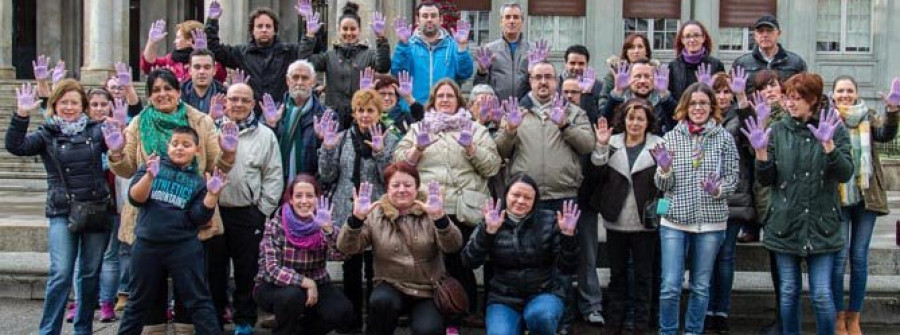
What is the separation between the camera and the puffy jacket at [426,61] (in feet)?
33.0

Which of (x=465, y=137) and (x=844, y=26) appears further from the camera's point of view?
(x=844, y=26)

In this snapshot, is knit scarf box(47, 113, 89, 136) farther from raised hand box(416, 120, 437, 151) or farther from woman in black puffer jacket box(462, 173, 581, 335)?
woman in black puffer jacket box(462, 173, 581, 335)

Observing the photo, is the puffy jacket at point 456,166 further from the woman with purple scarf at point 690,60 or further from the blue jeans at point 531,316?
the woman with purple scarf at point 690,60

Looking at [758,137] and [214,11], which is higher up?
[214,11]

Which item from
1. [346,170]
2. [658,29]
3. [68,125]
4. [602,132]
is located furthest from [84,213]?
[658,29]

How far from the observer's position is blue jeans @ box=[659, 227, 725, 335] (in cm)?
812

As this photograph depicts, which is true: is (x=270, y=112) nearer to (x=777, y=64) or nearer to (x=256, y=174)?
(x=256, y=174)

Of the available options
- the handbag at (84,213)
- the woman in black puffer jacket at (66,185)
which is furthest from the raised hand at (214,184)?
the woman in black puffer jacket at (66,185)

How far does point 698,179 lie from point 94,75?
2324 cm

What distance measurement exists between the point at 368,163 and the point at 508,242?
1.44 meters

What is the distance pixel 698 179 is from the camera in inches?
323

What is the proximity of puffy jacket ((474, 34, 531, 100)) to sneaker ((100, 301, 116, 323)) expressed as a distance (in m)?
3.81

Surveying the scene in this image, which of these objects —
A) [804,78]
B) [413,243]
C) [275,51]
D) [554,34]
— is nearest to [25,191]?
[275,51]

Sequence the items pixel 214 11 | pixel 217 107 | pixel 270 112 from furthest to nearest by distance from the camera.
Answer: pixel 214 11
pixel 270 112
pixel 217 107
